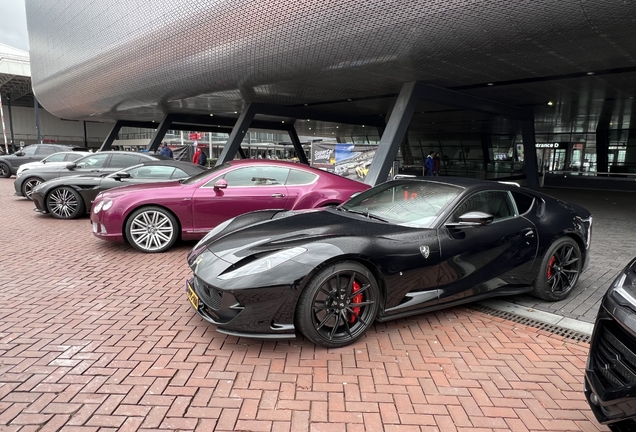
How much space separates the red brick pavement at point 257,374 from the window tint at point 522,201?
122 cm

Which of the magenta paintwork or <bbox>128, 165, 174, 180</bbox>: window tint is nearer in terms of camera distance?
the magenta paintwork

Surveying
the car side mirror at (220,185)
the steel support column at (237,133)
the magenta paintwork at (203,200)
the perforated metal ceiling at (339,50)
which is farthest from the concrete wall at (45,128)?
the car side mirror at (220,185)

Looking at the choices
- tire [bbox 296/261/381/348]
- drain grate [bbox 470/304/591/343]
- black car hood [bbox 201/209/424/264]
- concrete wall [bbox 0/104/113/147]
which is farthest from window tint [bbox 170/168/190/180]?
concrete wall [bbox 0/104/113/147]

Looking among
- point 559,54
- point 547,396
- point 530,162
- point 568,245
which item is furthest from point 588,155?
point 547,396

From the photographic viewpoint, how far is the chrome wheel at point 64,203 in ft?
26.2

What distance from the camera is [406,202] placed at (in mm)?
3830

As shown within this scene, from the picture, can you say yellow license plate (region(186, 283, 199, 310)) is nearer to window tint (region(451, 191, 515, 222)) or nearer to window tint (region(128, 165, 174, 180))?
window tint (region(451, 191, 515, 222))

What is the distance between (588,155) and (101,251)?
28.9 metres

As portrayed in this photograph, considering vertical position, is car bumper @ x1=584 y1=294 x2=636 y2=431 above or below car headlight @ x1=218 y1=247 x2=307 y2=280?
below

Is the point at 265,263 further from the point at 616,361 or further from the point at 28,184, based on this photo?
the point at 28,184

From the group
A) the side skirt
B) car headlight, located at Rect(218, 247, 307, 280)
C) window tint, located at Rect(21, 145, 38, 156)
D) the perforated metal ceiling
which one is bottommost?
the side skirt

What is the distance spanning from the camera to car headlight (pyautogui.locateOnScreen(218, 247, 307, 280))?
9.33ft

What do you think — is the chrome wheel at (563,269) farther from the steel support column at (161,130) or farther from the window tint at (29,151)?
the steel support column at (161,130)

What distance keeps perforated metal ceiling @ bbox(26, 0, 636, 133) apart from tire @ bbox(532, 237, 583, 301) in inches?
218
